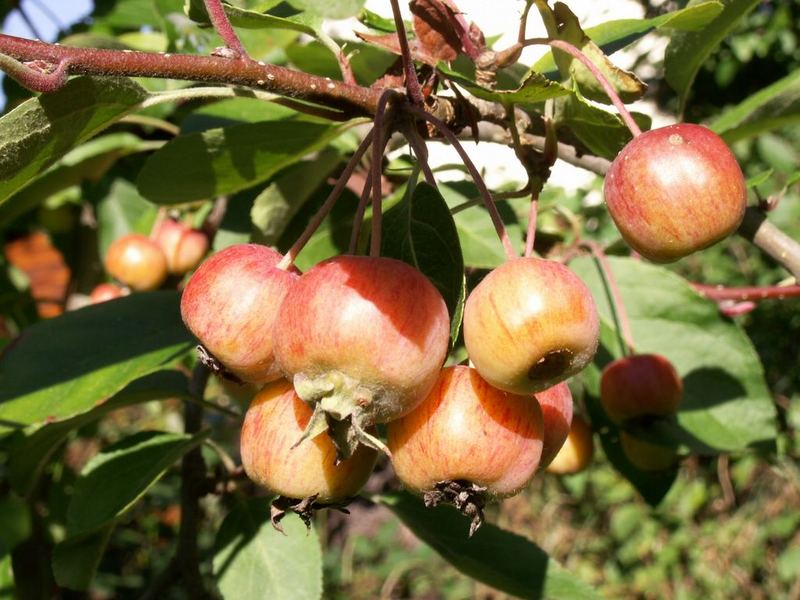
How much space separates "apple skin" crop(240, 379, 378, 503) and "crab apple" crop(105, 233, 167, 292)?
1.42m

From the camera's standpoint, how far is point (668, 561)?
15.6 ft

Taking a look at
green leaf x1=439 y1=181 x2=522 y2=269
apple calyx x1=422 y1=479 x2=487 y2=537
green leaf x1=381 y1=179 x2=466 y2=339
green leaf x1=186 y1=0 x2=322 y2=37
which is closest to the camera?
apple calyx x1=422 y1=479 x2=487 y2=537

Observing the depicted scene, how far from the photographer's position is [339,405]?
0.81 meters

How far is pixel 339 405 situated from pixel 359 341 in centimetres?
7

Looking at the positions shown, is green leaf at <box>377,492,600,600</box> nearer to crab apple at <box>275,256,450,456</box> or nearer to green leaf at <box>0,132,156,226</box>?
crab apple at <box>275,256,450,456</box>

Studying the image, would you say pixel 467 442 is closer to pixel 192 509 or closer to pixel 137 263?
pixel 192 509

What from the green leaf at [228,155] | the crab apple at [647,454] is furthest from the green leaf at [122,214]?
the crab apple at [647,454]

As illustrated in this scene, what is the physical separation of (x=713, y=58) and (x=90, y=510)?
559 centimetres

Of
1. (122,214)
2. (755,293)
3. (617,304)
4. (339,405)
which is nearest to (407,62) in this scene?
(339,405)

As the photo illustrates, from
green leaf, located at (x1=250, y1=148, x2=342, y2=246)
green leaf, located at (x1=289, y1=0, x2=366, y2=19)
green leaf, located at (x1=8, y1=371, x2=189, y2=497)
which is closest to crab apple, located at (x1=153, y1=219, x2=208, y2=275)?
green leaf, located at (x1=8, y1=371, x2=189, y2=497)

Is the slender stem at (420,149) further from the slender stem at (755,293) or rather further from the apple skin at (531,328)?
the slender stem at (755,293)

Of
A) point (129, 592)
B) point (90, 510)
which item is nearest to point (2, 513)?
point (90, 510)

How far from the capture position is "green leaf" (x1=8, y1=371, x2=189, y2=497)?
1.45m

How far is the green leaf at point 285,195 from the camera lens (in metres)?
1.50
